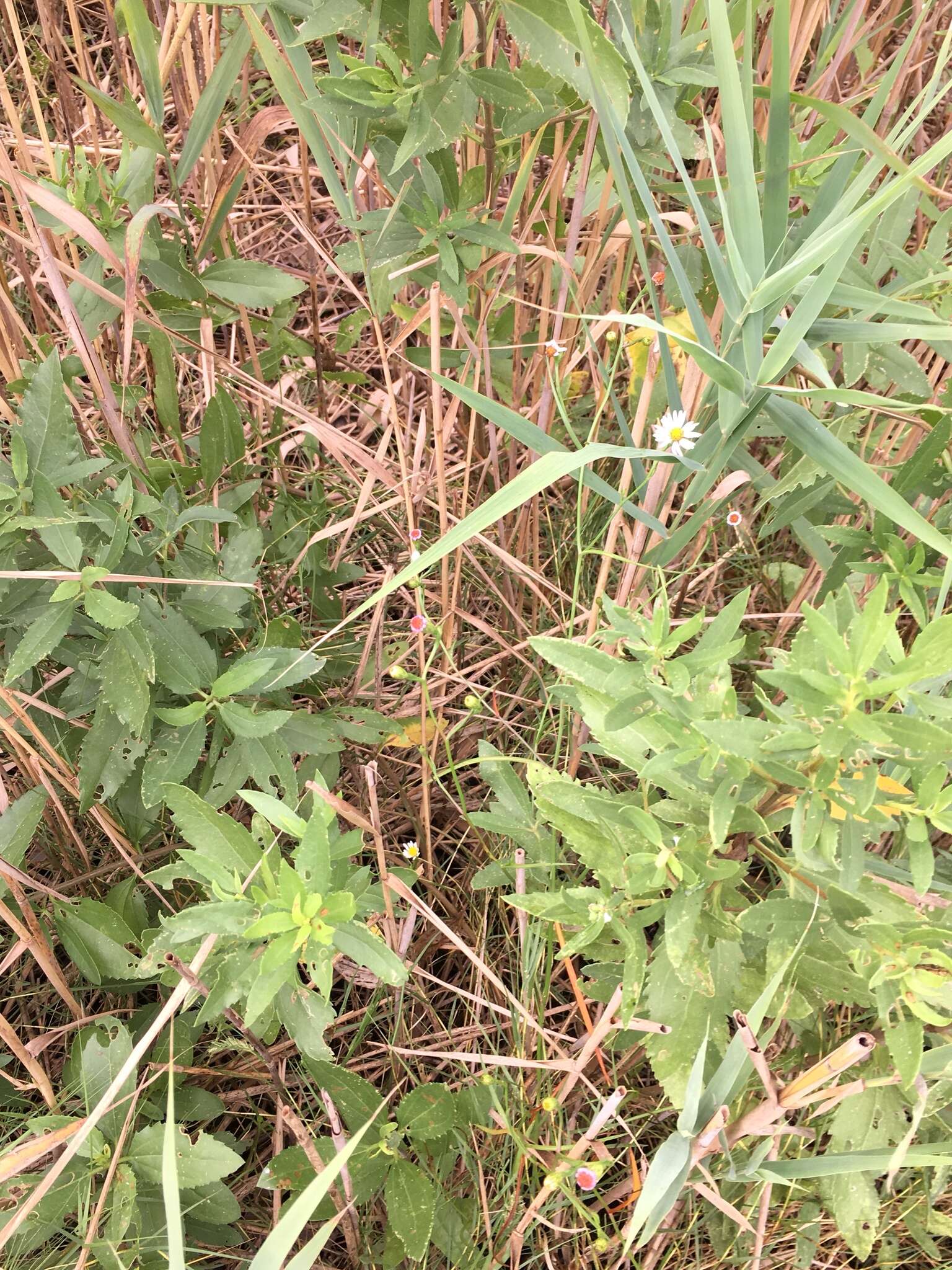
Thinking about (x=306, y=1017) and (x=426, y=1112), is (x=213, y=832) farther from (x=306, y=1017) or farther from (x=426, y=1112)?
(x=426, y=1112)

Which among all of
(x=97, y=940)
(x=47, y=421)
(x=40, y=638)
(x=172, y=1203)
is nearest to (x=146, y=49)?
(x=47, y=421)

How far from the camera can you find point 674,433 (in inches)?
40.8

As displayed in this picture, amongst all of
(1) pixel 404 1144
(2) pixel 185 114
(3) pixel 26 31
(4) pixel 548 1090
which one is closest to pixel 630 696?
(4) pixel 548 1090

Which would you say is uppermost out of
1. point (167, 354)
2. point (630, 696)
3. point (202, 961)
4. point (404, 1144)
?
point (167, 354)

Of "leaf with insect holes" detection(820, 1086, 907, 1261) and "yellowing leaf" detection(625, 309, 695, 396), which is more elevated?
"yellowing leaf" detection(625, 309, 695, 396)

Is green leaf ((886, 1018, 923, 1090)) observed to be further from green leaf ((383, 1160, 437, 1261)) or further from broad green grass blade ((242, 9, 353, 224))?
broad green grass blade ((242, 9, 353, 224))

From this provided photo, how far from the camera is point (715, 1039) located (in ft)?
2.83

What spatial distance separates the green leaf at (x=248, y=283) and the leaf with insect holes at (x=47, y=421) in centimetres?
31

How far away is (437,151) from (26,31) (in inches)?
61.9

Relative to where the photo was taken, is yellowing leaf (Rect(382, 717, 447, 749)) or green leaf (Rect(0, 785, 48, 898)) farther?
yellowing leaf (Rect(382, 717, 447, 749))

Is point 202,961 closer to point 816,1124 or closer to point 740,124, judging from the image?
point 816,1124

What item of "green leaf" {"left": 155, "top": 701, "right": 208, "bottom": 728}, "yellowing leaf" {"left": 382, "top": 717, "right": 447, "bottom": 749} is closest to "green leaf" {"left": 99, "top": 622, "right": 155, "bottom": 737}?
"green leaf" {"left": 155, "top": 701, "right": 208, "bottom": 728}

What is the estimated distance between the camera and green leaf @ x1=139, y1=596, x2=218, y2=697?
1.08 meters

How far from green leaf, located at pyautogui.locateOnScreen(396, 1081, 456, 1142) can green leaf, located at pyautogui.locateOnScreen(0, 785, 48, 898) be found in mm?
530
